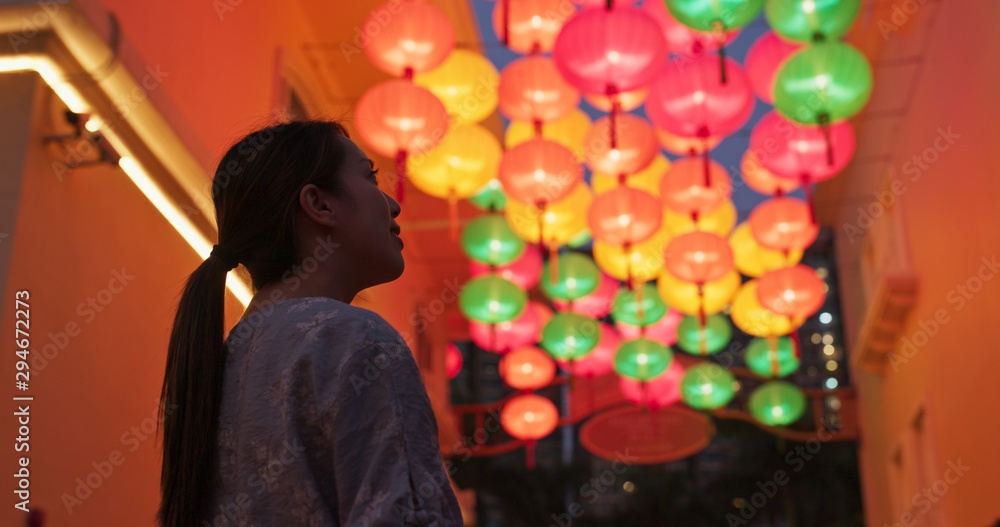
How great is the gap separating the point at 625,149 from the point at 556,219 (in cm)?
91

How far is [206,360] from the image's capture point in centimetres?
132

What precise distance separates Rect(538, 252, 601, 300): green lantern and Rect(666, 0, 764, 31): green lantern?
118 inches

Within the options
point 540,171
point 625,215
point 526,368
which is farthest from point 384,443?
point 526,368

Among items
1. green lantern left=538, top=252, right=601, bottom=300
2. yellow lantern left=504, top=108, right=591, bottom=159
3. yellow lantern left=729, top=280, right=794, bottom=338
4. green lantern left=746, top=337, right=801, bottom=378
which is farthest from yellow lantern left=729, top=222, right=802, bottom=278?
green lantern left=746, top=337, right=801, bottom=378

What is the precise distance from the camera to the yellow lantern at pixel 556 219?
19.9 ft

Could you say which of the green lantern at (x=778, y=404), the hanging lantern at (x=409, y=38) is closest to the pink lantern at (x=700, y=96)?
the hanging lantern at (x=409, y=38)

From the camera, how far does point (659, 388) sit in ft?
27.6

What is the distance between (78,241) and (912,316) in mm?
6222

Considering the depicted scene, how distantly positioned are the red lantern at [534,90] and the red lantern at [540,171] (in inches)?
8.1

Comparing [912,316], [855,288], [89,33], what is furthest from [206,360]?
[855,288]

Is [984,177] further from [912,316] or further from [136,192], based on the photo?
[136,192]

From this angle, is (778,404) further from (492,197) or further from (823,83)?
(823,83)

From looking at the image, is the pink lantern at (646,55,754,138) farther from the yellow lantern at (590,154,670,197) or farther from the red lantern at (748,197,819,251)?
the yellow lantern at (590,154,670,197)

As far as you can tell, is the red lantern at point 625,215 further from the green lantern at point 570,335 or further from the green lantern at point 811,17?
the green lantern at point 570,335
